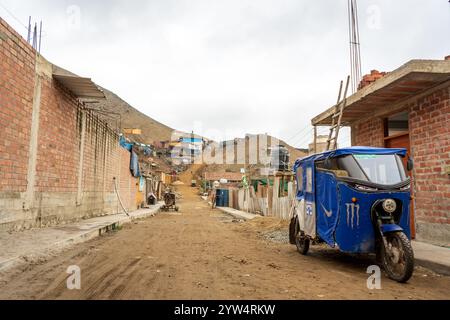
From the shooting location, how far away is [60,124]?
10.5 meters

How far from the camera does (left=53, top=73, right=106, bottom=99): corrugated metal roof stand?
9.94 metres

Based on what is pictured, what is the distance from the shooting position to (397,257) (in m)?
4.96

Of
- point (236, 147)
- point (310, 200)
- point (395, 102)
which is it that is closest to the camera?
point (310, 200)

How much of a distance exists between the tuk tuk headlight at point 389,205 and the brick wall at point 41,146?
24.1 ft

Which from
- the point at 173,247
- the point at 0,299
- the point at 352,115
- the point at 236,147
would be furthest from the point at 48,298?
the point at 236,147

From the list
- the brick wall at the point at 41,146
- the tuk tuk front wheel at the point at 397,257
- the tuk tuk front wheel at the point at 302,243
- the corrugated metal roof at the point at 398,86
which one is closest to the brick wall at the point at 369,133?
the corrugated metal roof at the point at 398,86

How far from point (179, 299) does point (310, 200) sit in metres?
3.72

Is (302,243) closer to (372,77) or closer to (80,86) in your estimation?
(372,77)

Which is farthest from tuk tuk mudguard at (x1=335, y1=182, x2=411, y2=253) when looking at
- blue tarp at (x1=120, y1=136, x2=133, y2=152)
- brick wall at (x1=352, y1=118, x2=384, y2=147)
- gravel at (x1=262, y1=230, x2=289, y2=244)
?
blue tarp at (x1=120, y1=136, x2=133, y2=152)

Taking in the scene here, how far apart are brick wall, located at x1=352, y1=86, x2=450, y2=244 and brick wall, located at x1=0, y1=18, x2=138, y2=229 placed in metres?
9.14

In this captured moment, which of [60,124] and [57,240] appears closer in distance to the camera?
[57,240]

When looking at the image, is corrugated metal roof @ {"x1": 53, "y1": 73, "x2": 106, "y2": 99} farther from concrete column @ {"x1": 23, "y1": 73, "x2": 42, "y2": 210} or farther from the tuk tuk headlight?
the tuk tuk headlight

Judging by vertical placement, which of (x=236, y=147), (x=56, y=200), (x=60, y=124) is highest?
(x=236, y=147)
